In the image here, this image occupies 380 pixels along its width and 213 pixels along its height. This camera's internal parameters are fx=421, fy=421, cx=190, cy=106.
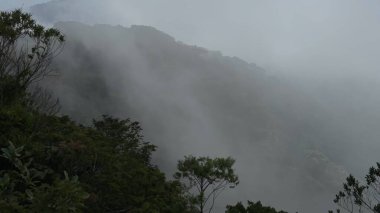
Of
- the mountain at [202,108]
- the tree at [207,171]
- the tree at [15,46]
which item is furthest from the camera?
the mountain at [202,108]

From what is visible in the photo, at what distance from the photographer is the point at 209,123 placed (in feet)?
433

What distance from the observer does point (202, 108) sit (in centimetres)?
13888

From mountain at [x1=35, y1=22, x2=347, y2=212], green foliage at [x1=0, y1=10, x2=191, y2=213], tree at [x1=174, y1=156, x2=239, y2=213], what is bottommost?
green foliage at [x1=0, y1=10, x2=191, y2=213]

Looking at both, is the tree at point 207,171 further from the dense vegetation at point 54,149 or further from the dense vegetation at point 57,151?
the dense vegetation at point 54,149

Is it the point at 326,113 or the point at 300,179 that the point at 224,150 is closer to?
the point at 300,179

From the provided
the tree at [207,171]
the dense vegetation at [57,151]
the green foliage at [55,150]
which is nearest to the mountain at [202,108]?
the tree at [207,171]

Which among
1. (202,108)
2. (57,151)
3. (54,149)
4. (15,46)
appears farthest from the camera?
(202,108)

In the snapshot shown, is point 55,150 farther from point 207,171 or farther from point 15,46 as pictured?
point 207,171

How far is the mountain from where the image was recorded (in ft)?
358

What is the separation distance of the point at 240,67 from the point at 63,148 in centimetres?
16706

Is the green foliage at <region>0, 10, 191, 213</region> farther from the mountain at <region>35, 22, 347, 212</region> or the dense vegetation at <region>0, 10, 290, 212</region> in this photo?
the mountain at <region>35, 22, 347, 212</region>

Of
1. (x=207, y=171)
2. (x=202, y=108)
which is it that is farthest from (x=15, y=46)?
(x=202, y=108)

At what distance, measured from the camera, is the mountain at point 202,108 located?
358ft

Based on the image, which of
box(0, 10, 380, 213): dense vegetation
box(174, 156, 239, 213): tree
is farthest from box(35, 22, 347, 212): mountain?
box(0, 10, 380, 213): dense vegetation
